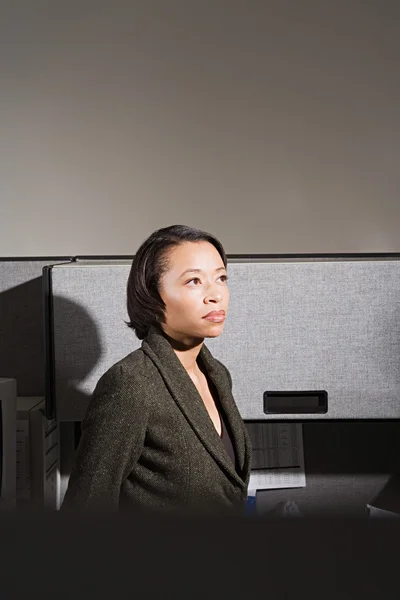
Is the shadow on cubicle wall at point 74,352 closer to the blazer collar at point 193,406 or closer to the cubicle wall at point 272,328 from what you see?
the cubicle wall at point 272,328

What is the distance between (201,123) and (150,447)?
5.27ft

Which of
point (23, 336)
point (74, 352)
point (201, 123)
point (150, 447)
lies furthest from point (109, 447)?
point (201, 123)

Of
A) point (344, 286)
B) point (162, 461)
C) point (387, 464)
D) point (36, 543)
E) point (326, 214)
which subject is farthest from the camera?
point (326, 214)

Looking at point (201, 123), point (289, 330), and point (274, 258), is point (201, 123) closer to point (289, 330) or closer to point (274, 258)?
point (274, 258)

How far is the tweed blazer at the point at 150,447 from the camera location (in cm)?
90

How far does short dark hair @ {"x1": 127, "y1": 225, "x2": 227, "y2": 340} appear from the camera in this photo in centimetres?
103

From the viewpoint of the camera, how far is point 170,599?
10cm

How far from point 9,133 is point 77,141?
0.22m

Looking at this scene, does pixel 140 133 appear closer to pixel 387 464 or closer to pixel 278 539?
pixel 387 464

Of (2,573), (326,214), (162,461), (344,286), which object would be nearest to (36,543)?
(2,573)

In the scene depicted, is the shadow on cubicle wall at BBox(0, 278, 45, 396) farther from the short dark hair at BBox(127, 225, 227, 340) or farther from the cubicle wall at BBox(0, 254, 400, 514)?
the short dark hair at BBox(127, 225, 227, 340)

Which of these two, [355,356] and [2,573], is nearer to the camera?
[2,573]

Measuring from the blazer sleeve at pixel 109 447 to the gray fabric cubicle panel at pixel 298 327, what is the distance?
0.47m

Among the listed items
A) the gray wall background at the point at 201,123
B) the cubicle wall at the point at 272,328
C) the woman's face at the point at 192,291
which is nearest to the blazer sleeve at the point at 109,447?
the woman's face at the point at 192,291
